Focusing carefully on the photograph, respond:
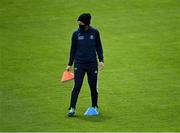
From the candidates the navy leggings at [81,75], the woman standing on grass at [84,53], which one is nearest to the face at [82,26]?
the woman standing on grass at [84,53]

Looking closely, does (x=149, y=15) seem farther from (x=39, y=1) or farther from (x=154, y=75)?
(x=154, y=75)

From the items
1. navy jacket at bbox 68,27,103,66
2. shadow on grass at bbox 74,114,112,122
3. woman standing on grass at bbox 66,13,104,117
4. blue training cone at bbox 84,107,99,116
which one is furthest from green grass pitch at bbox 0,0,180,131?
navy jacket at bbox 68,27,103,66

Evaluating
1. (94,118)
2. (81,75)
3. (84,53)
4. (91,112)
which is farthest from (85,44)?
(94,118)

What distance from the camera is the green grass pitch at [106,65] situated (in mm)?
17984

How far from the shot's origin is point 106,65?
22.8 m

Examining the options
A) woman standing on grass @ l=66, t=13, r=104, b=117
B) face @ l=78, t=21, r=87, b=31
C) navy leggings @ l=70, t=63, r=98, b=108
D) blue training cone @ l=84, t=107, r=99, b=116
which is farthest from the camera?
blue training cone @ l=84, t=107, r=99, b=116

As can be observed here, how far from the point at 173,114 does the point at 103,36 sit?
8065 millimetres

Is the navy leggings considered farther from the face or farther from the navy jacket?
the face

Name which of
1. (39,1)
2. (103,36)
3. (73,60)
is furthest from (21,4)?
(73,60)

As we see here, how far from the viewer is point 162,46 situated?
24.4 metres

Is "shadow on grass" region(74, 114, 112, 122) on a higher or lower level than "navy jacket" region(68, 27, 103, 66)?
lower

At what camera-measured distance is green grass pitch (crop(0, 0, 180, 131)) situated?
59.0ft

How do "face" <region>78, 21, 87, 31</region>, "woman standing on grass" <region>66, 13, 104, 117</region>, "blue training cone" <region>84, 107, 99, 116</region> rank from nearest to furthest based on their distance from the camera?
"face" <region>78, 21, 87, 31</region> → "woman standing on grass" <region>66, 13, 104, 117</region> → "blue training cone" <region>84, 107, 99, 116</region>

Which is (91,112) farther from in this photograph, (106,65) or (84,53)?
(106,65)
